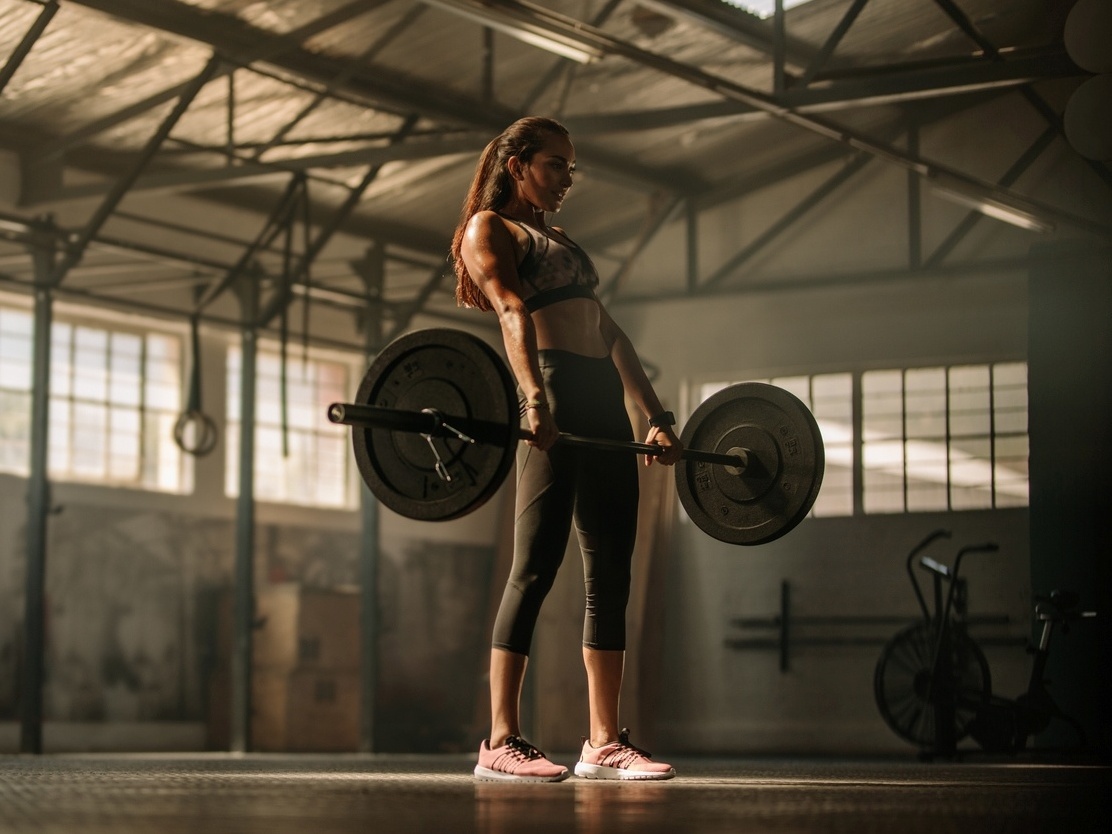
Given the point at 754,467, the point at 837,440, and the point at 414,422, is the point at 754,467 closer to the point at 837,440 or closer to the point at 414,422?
the point at 414,422

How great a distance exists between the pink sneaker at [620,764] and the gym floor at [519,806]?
55 mm

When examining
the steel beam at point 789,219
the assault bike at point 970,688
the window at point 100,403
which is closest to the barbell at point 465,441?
the assault bike at point 970,688

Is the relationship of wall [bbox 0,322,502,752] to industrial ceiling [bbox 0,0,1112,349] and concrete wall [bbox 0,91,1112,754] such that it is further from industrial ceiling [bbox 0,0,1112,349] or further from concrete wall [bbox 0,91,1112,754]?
industrial ceiling [bbox 0,0,1112,349]

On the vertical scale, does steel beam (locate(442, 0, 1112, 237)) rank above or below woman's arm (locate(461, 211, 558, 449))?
above

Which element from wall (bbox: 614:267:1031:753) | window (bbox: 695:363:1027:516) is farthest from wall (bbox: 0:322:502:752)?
window (bbox: 695:363:1027:516)

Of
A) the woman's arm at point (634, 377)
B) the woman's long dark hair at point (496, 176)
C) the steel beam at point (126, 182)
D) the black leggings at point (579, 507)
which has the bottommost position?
the black leggings at point (579, 507)

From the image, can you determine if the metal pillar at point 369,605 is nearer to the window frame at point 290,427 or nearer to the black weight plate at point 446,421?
the window frame at point 290,427

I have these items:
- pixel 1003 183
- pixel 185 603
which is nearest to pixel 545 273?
pixel 185 603

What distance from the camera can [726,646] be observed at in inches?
411

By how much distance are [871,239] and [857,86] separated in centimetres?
339

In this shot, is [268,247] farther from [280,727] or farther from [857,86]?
[857,86]

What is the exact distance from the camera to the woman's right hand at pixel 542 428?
2.89m

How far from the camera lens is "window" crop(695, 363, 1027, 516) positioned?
9.67 meters

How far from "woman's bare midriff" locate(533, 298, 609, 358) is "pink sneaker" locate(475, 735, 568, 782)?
796mm
